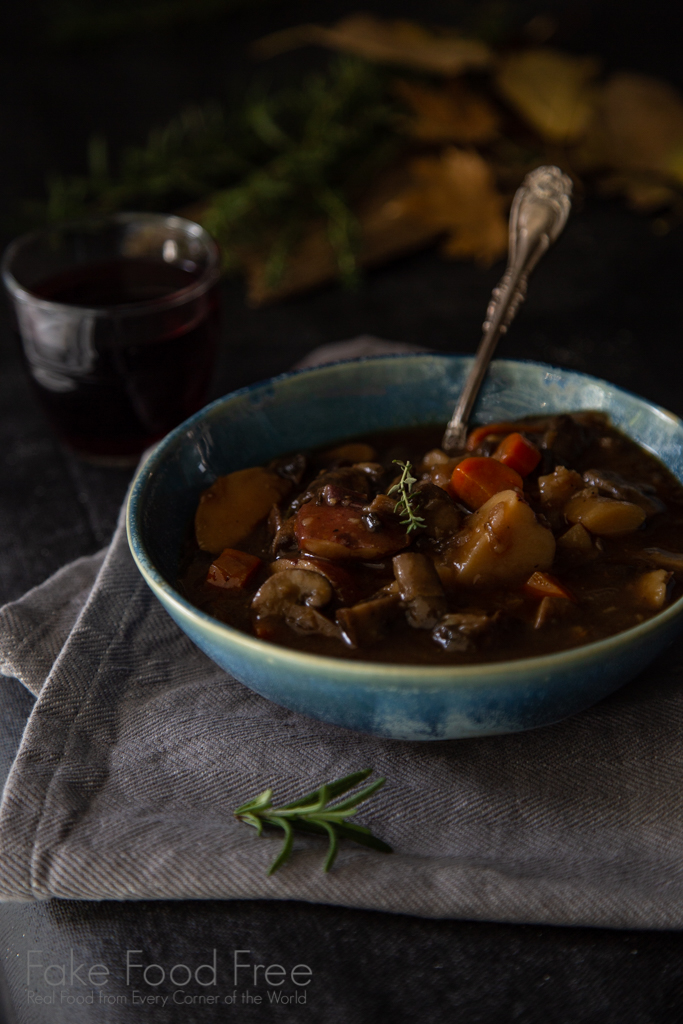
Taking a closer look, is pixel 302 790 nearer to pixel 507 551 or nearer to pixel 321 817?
pixel 321 817

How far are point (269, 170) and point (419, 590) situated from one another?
126 inches

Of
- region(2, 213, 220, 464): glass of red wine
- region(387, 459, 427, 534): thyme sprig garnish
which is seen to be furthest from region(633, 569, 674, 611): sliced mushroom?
region(2, 213, 220, 464): glass of red wine

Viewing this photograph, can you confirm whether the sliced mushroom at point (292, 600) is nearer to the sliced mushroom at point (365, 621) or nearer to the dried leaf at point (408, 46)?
the sliced mushroom at point (365, 621)

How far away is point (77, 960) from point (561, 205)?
249cm

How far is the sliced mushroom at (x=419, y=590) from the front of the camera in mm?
2080

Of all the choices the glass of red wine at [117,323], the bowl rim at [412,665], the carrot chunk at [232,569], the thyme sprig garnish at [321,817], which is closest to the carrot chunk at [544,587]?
the bowl rim at [412,665]

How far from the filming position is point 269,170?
472 centimetres

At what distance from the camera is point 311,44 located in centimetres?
650

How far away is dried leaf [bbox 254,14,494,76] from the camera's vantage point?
4.75 metres

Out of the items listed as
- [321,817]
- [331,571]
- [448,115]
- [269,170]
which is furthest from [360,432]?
[448,115]

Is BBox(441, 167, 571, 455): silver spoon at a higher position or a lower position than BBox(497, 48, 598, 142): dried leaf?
higher

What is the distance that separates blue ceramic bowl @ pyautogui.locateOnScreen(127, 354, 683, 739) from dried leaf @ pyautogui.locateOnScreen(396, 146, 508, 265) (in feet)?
6.28

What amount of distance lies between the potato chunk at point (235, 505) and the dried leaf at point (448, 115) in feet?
9.42

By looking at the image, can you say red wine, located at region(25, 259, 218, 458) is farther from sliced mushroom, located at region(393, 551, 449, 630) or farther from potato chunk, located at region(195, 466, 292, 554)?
sliced mushroom, located at region(393, 551, 449, 630)
